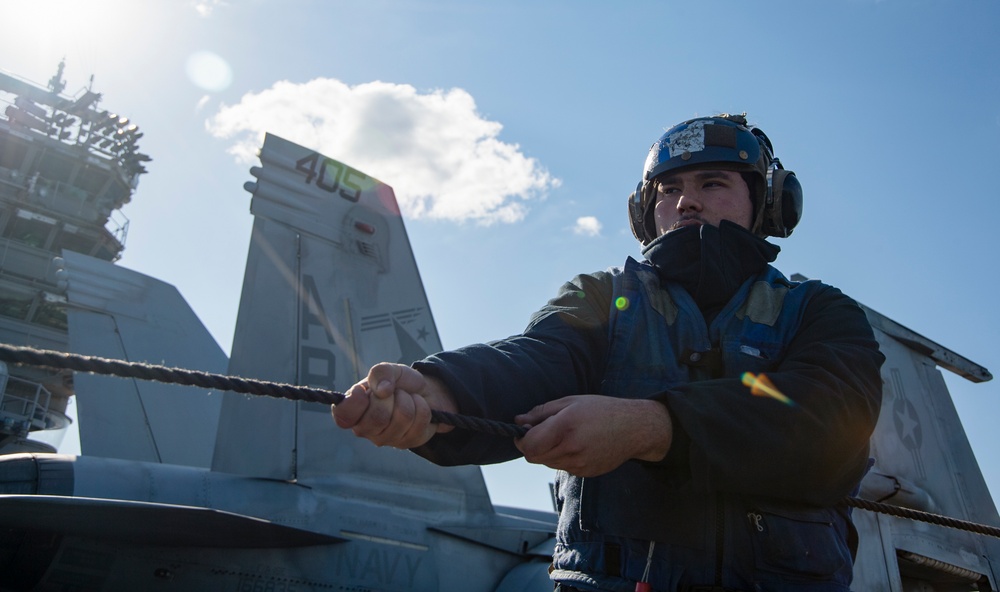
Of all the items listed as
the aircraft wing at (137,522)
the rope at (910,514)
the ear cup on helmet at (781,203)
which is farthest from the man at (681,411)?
the aircraft wing at (137,522)

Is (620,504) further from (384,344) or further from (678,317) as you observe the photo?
(384,344)

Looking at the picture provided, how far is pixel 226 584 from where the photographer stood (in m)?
4.49

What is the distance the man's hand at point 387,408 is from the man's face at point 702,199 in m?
1.11

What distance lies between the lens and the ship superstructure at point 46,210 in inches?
942

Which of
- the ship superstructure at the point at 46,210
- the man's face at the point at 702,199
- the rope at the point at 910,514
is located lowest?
the rope at the point at 910,514

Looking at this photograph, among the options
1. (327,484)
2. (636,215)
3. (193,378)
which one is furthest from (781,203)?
(327,484)

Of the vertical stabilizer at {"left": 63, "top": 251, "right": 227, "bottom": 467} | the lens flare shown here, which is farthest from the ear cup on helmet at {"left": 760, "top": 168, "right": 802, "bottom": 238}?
the vertical stabilizer at {"left": 63, "top": 251, "right": 227, "bottom": 467}

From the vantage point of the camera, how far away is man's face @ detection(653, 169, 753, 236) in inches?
85.0

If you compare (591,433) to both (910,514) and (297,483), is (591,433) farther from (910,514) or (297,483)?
(297,483)

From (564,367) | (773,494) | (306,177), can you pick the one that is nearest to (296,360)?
(306,177)

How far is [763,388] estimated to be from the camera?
148 cm

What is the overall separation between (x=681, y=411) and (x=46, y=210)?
104ft

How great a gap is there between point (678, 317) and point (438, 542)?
438 cm

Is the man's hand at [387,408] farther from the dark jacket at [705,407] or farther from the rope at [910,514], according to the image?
the rope at [910,514]
